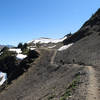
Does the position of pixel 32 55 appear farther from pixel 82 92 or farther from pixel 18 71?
pixel 82 92

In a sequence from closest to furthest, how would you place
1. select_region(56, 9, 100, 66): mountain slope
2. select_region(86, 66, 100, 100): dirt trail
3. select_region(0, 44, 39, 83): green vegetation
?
select_region(86, 66, 100, 100): dirt trail, select_region(56, 9, 100, 66): mountain slope, select_region(0, 44, 39, 83): green vegetation

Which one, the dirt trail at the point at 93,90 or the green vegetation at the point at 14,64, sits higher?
the green vegetation at the point at 14,64

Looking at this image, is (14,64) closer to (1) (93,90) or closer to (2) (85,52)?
(2) (85,52)

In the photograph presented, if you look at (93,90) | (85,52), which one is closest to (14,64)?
(85,52)

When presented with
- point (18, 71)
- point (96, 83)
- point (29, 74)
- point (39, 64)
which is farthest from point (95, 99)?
point (18, 71)

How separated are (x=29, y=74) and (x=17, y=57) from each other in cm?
2139

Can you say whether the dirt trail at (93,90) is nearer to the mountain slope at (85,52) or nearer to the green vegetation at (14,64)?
the mountain slope at (85,52)

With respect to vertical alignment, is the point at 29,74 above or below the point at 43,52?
below

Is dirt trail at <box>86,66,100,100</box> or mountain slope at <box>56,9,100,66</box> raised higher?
mountain slope at <box>56,9,100,66</box>

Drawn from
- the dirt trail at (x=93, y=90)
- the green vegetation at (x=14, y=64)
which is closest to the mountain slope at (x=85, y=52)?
the green vegetation at (x=14, y=64)

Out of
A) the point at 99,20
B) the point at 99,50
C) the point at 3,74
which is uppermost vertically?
the point at 99,20

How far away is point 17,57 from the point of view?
220 feet

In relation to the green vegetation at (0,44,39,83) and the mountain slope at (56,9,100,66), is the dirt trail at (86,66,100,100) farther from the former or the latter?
the green vegetation at (0,44,39,83)

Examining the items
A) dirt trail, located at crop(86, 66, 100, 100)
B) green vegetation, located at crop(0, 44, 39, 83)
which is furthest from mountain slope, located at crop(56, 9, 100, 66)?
dirt trail, located at crop(86, 66, 100, 100)
